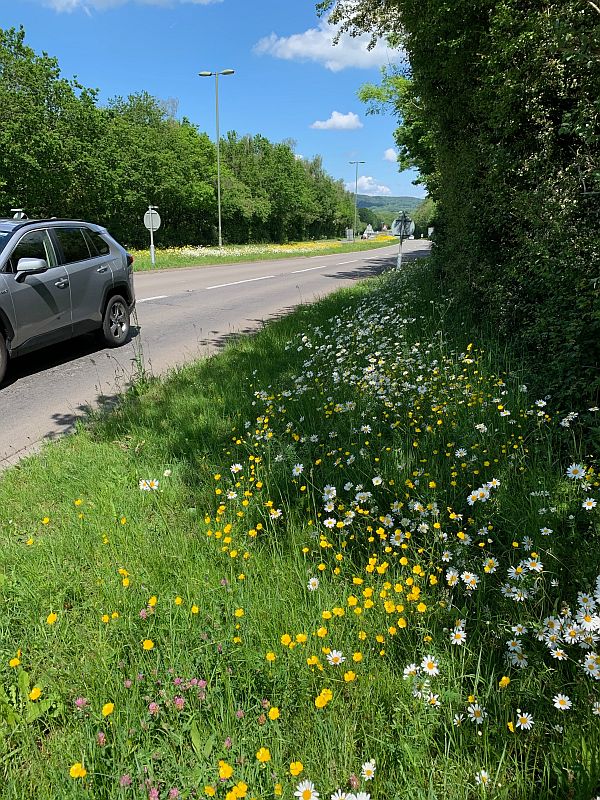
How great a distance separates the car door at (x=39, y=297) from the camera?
631 centimetres

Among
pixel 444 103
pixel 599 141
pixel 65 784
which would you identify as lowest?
pixel 65 784

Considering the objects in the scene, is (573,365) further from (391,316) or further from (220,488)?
(391,316)

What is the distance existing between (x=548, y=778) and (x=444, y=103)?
773 cm

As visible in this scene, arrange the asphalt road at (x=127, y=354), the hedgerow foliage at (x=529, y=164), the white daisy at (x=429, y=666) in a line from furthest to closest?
the asphalt road at (x=127, y=354) < the hedgerow foliage at (x=529, y=164) < the white daisy at (x=429, y=666)

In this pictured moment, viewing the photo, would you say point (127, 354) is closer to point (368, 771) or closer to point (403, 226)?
point (368, 771)

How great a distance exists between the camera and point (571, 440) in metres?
3.45

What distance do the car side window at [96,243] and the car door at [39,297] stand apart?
0.95 metres

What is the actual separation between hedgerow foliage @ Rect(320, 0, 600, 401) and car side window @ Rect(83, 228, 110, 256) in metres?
5.42

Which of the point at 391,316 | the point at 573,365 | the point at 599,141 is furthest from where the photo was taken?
the point at 391,316

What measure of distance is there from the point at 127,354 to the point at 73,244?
180 cm

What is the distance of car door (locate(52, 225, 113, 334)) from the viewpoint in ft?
23.9

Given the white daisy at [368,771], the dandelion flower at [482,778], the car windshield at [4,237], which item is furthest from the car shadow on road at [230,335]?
the dandelion flower at [482,778]

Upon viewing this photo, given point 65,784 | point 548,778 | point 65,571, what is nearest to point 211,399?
point 65,571

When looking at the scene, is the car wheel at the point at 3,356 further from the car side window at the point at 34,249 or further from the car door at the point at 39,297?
the car side window at the point at 34,249
